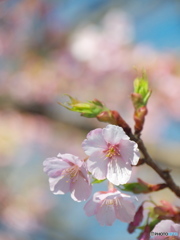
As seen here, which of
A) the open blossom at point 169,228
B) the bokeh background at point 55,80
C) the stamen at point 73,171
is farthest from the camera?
the bokeh background at point 55,80

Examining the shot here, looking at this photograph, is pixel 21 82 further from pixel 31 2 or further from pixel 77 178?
pixel 77 178

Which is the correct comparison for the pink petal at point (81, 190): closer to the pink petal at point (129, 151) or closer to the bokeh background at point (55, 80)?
the pink petal at point (129, 151)

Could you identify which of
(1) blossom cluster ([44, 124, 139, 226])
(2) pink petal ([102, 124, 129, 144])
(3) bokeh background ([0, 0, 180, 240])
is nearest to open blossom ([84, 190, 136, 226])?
(1) blossom cluster ([44, 124, 139, 226])

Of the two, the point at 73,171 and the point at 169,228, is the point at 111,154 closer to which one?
the point at 73,171

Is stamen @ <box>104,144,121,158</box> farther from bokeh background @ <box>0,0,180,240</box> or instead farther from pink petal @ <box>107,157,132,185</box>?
bokeh background @ <box>0,0,180,240</box>

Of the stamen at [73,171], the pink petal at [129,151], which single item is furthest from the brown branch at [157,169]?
the stamen at [73,171]

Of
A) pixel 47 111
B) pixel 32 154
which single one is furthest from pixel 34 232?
pixel 47 111
